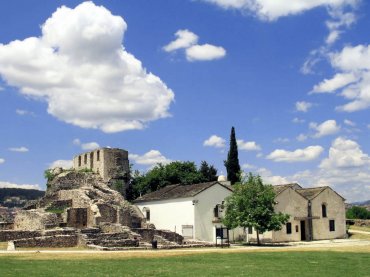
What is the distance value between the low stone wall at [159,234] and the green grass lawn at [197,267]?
18224 millimetres

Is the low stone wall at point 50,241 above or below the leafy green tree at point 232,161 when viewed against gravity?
below

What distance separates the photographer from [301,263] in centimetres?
2725

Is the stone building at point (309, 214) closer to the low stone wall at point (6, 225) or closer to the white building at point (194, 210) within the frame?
the white building at point (194, 210)

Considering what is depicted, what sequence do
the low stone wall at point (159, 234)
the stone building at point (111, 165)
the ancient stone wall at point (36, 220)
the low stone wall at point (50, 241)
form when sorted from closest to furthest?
the low stone wall at point (50, 241) < the ancient stone wall at point (36, 220) < the low stone wall at point (159, 234) < the stone building at point (111, 165)

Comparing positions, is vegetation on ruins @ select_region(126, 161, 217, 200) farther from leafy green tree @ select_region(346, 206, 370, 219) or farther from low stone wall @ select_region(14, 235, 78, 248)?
leafy green tree @ select_region(346, 206, 370, 219)

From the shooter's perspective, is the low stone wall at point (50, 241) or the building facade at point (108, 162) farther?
the building facade at point (108, 162)

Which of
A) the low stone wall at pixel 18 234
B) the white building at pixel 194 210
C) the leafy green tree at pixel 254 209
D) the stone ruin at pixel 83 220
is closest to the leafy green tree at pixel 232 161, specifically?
the white building at pixel 194 210

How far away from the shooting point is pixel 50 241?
40562 millimetres

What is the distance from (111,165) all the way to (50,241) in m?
29.6

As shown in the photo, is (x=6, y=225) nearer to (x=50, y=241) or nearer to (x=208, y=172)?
(x=50, y=241)

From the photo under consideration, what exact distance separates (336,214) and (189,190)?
62.3 ft

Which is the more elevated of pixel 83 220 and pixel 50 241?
pixel 83 220

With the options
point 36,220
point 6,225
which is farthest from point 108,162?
point 36,220

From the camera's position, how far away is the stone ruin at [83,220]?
41.5m
